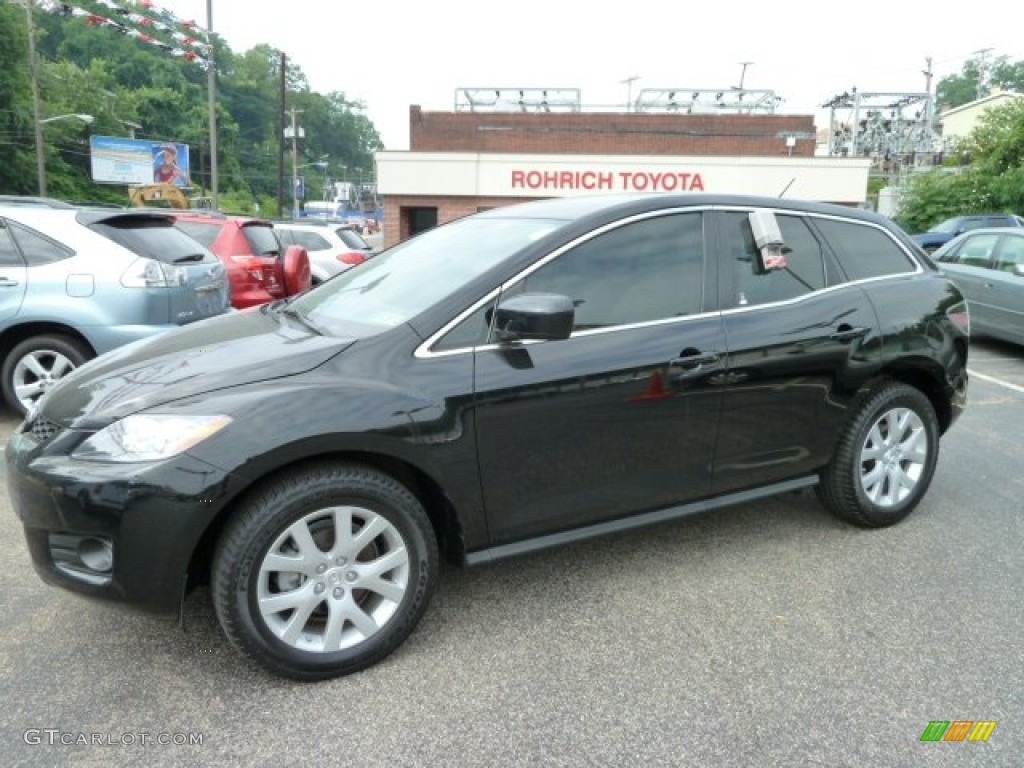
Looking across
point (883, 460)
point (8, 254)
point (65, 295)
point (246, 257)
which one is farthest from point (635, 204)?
point (246, 257)

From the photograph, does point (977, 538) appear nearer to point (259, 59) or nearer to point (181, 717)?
point (181, 717)

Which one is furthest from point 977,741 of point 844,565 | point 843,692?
point 844,565

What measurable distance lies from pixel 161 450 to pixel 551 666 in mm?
1468

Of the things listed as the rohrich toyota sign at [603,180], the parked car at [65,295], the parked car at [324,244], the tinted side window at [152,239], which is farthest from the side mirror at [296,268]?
the rohrich toyota sign at [603,180]

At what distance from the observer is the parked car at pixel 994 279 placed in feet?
27.6

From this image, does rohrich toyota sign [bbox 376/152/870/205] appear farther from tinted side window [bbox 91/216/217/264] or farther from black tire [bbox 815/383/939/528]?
black tire [bbox 815/383/939/528]

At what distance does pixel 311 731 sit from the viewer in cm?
229

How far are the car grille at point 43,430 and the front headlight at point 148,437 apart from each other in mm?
211

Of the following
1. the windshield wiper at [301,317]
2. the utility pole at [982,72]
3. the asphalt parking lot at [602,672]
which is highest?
the utility pole at [982,72]

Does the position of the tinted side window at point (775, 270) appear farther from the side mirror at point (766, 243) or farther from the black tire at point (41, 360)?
the black tire at point (41, 360)

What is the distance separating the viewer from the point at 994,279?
880 cm

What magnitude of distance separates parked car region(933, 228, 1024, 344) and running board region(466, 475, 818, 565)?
6.45 meters

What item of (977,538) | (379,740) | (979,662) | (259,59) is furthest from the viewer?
(259,59)

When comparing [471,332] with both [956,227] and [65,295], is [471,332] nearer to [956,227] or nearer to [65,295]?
[65,295]
